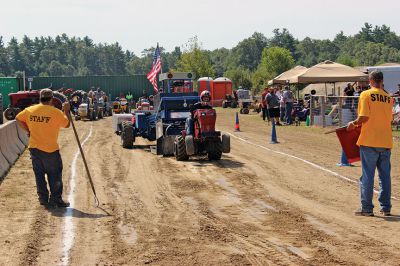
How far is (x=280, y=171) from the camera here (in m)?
14.8

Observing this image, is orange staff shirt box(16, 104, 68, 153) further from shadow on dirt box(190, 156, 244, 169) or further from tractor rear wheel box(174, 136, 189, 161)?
tractor rear wheel box(174, 136, 189, 161)

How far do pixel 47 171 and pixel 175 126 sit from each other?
7423 millimetres

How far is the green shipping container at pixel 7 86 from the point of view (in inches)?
1982

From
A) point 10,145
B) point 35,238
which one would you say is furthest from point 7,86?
point 35,238

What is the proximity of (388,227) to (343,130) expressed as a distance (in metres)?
1.90

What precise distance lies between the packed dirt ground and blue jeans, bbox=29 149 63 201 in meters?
0.30

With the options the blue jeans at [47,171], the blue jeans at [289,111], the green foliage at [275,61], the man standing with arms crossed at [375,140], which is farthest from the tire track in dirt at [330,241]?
the green foliage at [275,61]

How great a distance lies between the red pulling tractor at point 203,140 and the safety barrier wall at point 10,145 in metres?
3.96

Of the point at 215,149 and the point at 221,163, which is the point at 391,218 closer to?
the point at 221,163

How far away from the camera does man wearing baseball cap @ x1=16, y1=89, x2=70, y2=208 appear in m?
10.9

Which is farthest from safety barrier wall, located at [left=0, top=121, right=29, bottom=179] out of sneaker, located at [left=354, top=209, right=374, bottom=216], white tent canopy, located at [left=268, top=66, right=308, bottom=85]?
white tent canopy, located at [left=268, top=66, right=308, bottom=85]

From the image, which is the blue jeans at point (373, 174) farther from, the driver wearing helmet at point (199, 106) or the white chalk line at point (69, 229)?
the driver wearing helmet at point (199, 106)

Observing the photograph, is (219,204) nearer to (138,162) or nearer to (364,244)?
(364,244)

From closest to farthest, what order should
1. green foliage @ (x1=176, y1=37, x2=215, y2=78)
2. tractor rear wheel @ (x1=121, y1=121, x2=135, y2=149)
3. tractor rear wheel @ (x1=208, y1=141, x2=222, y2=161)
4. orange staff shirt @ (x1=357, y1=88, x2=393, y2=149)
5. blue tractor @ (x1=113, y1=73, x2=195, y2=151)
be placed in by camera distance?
orange staff shirt @ (x1=357, y1=88, x2=393, y2=149) → tractor rear wheel @ (x1=208, y1=141, x2=222, y2=161) → blue tractor @ (x1=113, y1=73, x2=195, y2=151) → tractor rear wheel @ (x1=121, y1=121, x2=135, y2=149) → green foliage @ (x1=176, y1=37, x2=215, y2=78)
